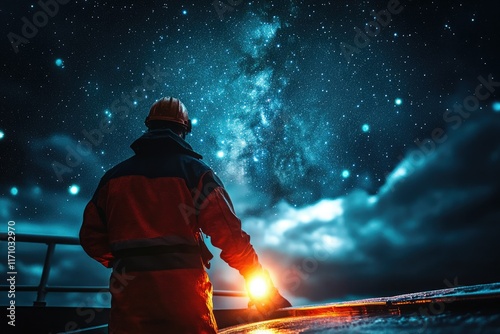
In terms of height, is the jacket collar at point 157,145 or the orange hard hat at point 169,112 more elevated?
the orange hard hat at point 169,112

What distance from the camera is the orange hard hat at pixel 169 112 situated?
2.49 meters

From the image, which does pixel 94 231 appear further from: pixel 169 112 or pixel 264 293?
pixel 264 293

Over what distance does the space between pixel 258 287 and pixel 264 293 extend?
68mm

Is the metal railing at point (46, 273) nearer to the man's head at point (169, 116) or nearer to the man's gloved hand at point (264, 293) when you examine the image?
the man's head at point (169, 116)

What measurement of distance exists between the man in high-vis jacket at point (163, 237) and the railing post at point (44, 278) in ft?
7.20

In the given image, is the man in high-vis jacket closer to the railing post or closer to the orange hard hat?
the orange hard hat

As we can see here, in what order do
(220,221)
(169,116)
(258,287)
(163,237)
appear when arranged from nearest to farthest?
1. (163,237)
2. (220,221)
3. (258,287)
4. (169,116)

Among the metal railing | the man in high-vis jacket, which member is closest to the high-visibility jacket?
the man in high-vis jacket

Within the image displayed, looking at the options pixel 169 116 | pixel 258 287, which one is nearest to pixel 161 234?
pixel 258 287

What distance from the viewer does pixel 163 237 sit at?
1.76 m

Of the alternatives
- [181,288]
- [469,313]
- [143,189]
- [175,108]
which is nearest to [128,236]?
[143,189]

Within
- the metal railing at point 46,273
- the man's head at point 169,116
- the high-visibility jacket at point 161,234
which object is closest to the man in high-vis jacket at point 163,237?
the high-visibility jacket at point 161,234

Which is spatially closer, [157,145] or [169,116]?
[157,145]

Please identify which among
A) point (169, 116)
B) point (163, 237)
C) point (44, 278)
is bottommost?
point (163, 237)
